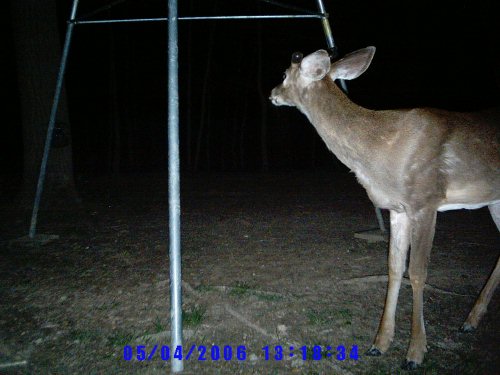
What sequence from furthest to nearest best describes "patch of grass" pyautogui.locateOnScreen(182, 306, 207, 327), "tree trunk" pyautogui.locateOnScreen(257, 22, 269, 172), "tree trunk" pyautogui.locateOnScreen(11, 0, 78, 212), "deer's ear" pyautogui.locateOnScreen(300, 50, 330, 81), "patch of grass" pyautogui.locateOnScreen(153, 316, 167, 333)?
"tree trunk" pyautogui.locateOnScreen(257, 22, 269, 172)
"tree trunk" pyautogui.locateOnScreen(11, 0, 78, 212)
"deer's ear" pyautogui.locateOnScreen(300, 50, 330, 81)
"patch of grass" pyautogui.locateOnScreen(182, 306, 207, 327)
"patch of grass" pyautogui.locateOnScreen(153, 316, 167, 333)

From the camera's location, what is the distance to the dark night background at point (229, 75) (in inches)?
854

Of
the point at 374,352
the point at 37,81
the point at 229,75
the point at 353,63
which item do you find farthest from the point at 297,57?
the point at 229,75

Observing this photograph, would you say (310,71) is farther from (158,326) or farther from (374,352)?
(158,326)

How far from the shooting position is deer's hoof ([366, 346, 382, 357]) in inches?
127

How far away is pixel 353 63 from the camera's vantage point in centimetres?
407

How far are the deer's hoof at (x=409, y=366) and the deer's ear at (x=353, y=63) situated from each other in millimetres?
2521

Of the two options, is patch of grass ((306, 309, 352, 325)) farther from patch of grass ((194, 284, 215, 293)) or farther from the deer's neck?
the deer's neck

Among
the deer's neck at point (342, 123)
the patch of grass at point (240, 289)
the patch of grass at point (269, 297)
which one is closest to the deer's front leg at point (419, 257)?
the deer's neck at point (342, 123)

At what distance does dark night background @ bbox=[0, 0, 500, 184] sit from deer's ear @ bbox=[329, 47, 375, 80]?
44.9 feet

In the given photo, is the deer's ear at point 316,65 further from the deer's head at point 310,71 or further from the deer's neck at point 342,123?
the deer's neck at point 342,123

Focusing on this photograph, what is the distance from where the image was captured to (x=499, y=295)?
430 cm

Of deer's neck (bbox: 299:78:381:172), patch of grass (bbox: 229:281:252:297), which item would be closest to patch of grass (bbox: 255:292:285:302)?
patch of grass (bbox: 229:281:252:297)

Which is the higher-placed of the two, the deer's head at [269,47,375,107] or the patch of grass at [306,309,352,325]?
the deer's head at [269,47,375,107]

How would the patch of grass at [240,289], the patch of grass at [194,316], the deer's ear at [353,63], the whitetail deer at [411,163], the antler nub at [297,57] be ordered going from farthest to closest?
the patch of grass at [240,289]
the deer's ear at [353,63]
the antler nub at [297,57]
the patch of grass at [194,316]
the whitetail deer at [411,163]
